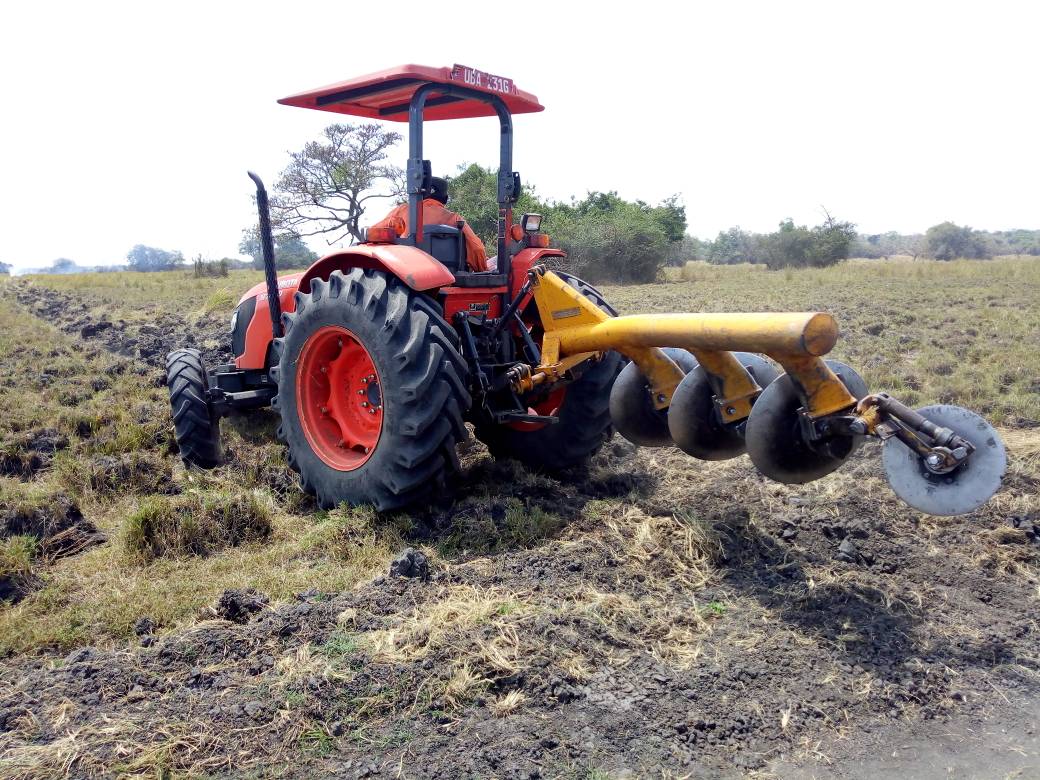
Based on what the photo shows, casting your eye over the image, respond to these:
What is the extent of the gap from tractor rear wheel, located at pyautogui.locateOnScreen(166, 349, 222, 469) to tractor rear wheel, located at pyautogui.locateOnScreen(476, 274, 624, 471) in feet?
5.90

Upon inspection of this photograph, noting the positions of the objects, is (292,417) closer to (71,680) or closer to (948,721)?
(71,680)

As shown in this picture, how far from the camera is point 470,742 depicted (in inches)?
98.3

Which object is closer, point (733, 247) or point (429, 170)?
point (429, 170)

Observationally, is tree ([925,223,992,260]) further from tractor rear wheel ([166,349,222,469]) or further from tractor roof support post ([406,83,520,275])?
tractor rear wheel ([166,349,222,469])

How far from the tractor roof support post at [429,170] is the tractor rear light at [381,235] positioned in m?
0.18

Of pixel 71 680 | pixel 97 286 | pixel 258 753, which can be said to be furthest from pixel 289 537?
pixel 97 286

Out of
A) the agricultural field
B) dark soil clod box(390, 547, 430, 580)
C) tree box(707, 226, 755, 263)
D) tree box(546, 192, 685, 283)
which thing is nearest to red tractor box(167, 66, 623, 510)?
the agricultural field

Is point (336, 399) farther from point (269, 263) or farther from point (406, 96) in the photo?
point (406, 96)

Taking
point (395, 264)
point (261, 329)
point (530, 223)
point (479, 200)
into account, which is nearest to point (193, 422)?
point (261, 329)

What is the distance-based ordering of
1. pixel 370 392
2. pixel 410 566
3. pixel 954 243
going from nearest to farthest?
1. pixel 410 566
2. pixel 370 392
3. pixel 954 243

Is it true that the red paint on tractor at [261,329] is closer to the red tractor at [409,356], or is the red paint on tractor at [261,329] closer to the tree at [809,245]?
the red tractor at [409,356]

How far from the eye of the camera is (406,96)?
4.92m

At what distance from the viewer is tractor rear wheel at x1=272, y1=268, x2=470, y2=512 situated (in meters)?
4.05

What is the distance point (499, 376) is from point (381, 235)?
1114 mm
